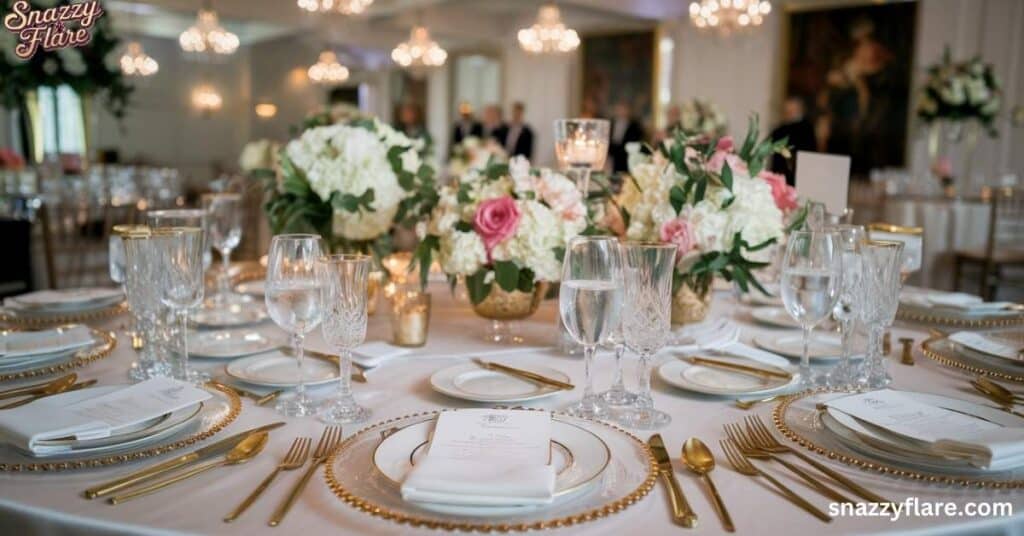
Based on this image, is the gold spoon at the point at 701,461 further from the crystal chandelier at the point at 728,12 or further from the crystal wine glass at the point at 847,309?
the crystal chandelier at the point at 728,12

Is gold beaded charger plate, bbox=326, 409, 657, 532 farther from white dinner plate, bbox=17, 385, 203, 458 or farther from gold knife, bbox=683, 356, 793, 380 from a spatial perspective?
gold knife, bbox=683, 356, 793, 380

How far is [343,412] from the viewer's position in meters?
1.15

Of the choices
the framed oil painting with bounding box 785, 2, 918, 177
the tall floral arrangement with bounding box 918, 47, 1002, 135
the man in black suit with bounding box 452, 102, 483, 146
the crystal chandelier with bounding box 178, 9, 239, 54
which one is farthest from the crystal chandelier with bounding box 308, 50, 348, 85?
the tall floral arrangement with bounding box 918, 47, 1002, 135

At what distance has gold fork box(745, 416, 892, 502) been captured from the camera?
2.94 ft

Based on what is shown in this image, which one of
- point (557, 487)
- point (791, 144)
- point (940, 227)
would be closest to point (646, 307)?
point (557, 487)

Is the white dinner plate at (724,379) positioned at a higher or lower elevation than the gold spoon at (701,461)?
higher

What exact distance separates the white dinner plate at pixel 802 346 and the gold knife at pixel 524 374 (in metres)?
0.52

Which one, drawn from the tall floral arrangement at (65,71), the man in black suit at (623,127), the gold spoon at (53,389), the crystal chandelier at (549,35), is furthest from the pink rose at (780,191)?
the man in black suit at (623,127)

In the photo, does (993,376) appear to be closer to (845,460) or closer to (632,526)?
(845,460)

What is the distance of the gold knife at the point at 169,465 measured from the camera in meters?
0.87

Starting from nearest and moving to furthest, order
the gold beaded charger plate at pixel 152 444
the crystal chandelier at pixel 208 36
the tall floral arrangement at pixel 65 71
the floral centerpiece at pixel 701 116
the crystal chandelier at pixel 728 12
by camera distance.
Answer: the gold beaded charger plate at pixel 152 444 → the crystal chandelier at pixel 728 12 → the tall floral arrangement at pixel 65 71 → the crystal chandelier at pixel 208 36 → the floral centerpiece at pixel 701 116

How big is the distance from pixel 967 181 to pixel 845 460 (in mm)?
8719

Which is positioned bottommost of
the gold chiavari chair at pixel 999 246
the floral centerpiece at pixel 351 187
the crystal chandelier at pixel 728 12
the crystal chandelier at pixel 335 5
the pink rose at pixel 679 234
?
the gold chiavari chair at pixel 999 246

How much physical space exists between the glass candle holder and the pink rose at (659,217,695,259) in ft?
1.68
